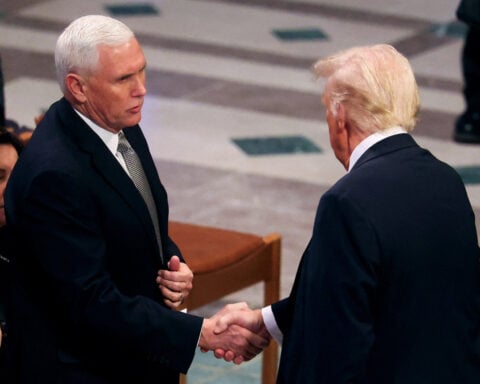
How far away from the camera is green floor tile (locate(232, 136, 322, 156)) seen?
7.86 meters

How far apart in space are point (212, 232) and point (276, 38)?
5394 mm

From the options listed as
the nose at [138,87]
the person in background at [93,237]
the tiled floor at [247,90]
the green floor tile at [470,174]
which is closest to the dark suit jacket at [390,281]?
the person in background at [93,237]

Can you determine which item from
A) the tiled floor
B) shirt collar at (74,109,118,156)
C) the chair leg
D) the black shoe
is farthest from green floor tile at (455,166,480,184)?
shirt collar at (74,109,118,156)

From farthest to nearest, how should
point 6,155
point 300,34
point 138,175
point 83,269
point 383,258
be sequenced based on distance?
point 300,34
point 6,155
point 138,175
point 83,269
point 383,258

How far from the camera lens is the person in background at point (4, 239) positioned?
3.78m

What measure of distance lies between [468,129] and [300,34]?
253 centimetres

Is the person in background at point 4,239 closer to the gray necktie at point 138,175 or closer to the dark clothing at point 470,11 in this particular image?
the gray necktie at point 138,175

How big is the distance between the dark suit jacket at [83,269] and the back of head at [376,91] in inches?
23.8

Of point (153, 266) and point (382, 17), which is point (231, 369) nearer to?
point (153, 266)

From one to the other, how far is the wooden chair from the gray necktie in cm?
105

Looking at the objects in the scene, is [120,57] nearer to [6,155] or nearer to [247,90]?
[6,155]

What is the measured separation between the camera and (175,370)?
12.2 feet

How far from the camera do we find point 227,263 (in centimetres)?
481

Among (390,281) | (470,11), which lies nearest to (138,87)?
(390,281)
